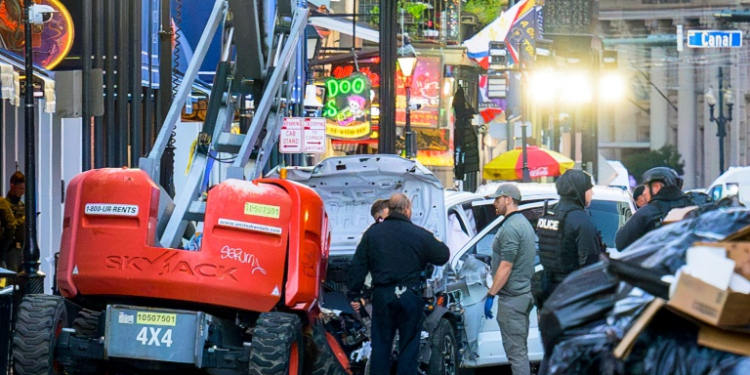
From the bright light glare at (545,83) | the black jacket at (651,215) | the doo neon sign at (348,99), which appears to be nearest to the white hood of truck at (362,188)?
the black jacket at (651,215)

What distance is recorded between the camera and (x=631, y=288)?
5.91m

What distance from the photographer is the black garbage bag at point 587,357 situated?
5777mm

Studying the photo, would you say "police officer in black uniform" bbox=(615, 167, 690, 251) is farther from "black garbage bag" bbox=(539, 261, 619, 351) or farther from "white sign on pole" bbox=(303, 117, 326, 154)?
"white sign on pole" bbox=(303, 117, 326, 154)

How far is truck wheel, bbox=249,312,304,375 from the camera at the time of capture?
10.1m

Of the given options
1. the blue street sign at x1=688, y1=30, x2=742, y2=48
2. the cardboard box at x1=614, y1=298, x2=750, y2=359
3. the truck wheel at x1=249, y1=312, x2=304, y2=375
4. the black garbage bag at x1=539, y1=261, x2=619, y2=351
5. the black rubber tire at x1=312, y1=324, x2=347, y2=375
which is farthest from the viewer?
the blue street sign at x1=688, y1=30, x2=742, y2=48

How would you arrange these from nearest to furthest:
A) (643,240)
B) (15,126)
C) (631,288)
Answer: (631,288), (643,240), (15,126)

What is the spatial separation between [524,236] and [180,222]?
338 centimetres

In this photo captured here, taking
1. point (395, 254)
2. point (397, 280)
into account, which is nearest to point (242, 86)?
point (395, 254)

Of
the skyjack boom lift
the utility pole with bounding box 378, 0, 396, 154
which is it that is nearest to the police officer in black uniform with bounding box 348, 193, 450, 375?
the skyjack boom lift

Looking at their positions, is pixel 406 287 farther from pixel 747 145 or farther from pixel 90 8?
pixel 747 145

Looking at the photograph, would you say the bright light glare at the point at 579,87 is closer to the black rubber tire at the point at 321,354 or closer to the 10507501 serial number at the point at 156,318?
the black rubber tire at the point at 321,354

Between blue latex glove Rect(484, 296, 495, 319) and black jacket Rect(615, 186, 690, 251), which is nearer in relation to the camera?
black jacket Rect(615, 186, 690, 251)

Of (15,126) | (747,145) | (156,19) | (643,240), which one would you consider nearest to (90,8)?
(156,19)

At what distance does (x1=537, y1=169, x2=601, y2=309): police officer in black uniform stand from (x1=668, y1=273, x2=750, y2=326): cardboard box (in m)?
6.14
